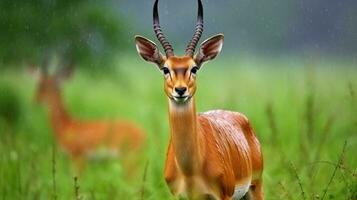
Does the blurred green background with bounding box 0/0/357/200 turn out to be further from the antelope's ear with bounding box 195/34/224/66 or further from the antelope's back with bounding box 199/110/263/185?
the antelope's ear with bounding box 195/34/224/66

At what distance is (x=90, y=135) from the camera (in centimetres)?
1083

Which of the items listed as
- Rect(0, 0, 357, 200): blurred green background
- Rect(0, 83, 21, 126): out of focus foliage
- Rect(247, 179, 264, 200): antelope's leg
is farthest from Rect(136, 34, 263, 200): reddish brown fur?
Rect(0, 83, 21, 126): out of focus foliage

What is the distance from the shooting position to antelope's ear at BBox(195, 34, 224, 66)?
5.41 metres

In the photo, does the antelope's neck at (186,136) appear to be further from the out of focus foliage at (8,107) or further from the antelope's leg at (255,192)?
the out of focus foliage at (8,107)

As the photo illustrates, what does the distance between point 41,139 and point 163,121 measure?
1.13m

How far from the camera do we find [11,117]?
37.5 ft

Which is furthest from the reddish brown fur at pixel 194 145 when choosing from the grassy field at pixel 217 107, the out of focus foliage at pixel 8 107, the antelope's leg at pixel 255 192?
the out of focus foliage at pixel 8 107

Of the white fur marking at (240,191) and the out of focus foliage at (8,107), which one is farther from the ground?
the white fur marking at (240,191)

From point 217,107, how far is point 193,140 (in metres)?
4.43

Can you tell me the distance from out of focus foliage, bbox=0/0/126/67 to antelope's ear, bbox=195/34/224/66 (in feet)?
17.7

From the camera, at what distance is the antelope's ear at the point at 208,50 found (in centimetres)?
541

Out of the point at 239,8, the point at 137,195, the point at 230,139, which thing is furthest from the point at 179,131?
the point at 239,8

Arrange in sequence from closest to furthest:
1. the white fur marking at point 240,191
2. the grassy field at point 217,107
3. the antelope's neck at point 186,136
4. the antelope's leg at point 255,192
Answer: the antelope's neck at point 186,136, the white fur marking at point 240,191, the antelope's leg at point 255,192, the grassy field at point 217,107

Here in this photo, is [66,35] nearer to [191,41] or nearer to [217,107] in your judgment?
[217,107]
